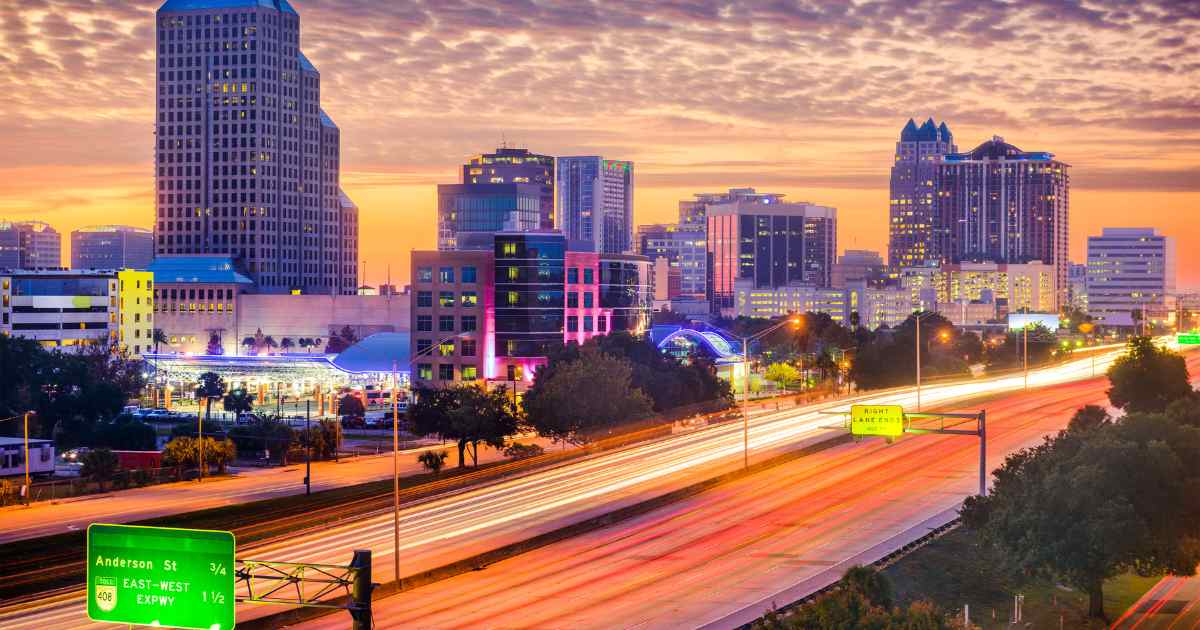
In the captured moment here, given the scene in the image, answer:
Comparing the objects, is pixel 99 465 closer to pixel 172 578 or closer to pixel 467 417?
pixel 467 417

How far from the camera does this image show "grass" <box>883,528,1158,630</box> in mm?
54625

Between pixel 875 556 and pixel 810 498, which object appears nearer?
pixel 875 556

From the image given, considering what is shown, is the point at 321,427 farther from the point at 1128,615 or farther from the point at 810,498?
the point at 1128,615

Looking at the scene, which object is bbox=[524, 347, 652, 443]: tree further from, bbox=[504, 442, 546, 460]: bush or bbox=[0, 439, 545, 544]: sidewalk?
bbox=[0, 439, 545, 544]: sidewalk

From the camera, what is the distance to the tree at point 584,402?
99.4 m

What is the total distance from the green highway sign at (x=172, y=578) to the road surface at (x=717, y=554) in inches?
689

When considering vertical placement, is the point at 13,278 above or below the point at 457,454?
above

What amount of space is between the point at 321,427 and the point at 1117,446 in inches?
2651

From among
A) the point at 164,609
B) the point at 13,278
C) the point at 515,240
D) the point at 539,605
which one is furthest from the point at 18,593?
the point at 13,278

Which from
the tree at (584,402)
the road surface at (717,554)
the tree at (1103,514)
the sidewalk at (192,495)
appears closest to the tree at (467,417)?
the tree at (584,402)

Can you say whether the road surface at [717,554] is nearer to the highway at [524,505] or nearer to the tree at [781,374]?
the highway at [524,505]

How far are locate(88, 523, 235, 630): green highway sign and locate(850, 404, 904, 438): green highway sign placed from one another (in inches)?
1849

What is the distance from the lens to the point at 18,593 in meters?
52.4

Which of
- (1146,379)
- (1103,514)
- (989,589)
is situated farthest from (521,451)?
(1103,514)
